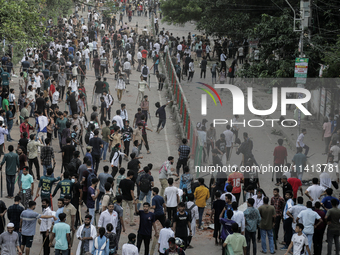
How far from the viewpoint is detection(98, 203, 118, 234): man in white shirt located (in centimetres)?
1005

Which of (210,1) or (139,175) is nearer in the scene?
(139,175)

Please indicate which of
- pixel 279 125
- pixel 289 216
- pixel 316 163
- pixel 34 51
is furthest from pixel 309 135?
pixel 34 51

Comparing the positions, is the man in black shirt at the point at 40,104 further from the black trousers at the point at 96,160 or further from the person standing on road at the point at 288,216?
the person standing on road at the point at 288,216

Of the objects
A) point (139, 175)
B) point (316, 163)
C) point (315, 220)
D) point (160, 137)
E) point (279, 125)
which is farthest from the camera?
point (279, 125)

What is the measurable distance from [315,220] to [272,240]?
41.8 inches

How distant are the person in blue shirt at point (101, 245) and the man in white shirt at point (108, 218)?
2.63 ft

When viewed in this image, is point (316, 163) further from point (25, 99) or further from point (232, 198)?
point (25, 99)

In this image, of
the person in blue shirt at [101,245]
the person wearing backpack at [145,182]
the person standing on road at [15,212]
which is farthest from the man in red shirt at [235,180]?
the person standing on road at [15,212]

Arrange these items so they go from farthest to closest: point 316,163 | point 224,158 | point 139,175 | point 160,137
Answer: point 160,137
point 316,163
point 224,158
point 139,175

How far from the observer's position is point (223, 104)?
1000 inches

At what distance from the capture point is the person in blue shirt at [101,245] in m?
9.12
